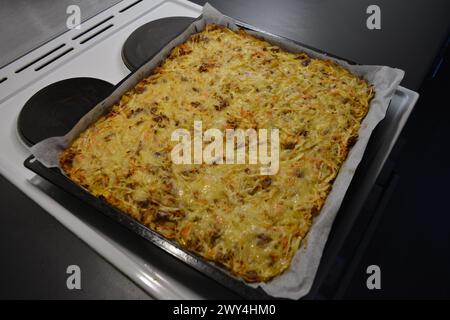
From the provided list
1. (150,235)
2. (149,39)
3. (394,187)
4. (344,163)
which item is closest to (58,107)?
(149,39)

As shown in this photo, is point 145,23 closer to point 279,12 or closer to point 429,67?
point 279,12

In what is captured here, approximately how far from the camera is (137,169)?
4.34ft

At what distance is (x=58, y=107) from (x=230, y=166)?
849mm

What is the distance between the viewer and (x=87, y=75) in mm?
1765

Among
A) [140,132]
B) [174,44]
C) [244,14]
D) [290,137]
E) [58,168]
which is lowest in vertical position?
[58,168]

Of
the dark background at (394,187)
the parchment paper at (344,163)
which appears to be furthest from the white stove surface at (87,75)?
the parchment paper at (344,163)

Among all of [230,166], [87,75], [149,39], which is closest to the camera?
[230,166]

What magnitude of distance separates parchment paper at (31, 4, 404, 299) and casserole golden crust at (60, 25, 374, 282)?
30 mm

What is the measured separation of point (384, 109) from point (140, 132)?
1025mm

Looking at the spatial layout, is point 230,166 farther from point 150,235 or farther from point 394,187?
point 394,187

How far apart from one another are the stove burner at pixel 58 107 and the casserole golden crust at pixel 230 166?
0.18 m

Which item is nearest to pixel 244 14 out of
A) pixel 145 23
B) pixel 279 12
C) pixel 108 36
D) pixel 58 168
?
pixel 279 12

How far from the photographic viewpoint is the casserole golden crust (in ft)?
3.88
